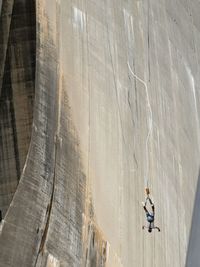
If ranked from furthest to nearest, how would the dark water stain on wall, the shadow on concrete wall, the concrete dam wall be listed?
the shadow on concrete wall < the dark water stain on wall < the concrete dam wall

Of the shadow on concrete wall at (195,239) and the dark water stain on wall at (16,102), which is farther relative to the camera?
the shadow on concrete wall at (195,239)

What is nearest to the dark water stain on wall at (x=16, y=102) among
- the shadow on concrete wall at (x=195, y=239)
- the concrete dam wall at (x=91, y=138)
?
the concrete dam wall at (x=91, y=138)

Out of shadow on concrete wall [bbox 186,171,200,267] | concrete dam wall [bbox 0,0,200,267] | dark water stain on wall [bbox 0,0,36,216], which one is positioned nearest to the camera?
concrete dam wall [bbox 0,0,200,267]

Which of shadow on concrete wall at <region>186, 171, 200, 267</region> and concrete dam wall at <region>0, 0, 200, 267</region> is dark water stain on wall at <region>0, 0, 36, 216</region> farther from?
shadow on concrete wall at <region>186, 171, 200, 267</region>

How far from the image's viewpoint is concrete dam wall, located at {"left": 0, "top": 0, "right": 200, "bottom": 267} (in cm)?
705

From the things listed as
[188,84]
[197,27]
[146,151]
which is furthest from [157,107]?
[197,27]

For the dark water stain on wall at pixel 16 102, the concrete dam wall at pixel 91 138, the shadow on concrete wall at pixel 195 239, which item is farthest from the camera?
the shadow on concrete wall at pixel 195 239

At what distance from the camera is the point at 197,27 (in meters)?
12.0

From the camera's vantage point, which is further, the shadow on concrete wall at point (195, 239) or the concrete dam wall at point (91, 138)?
the shadow on concrete wall at point (195, 239)

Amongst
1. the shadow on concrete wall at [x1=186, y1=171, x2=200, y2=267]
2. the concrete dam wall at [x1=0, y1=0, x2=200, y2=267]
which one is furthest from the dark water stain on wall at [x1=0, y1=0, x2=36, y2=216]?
the shadow on concrete wall at [x1=186, y1=171, x2=200, y2=267]

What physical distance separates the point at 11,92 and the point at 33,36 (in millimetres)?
710

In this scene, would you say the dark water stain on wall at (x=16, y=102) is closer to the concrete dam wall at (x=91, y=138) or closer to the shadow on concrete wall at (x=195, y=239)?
the concrete dam wall at (x=91, y=138)

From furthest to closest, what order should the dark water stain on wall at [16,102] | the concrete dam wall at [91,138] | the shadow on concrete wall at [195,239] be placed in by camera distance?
the shadow on concrete wall at [195,239], the dark water stain on wall at [16,102], the concrete dam wall at [91,138]

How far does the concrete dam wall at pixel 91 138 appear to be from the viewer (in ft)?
23.1
